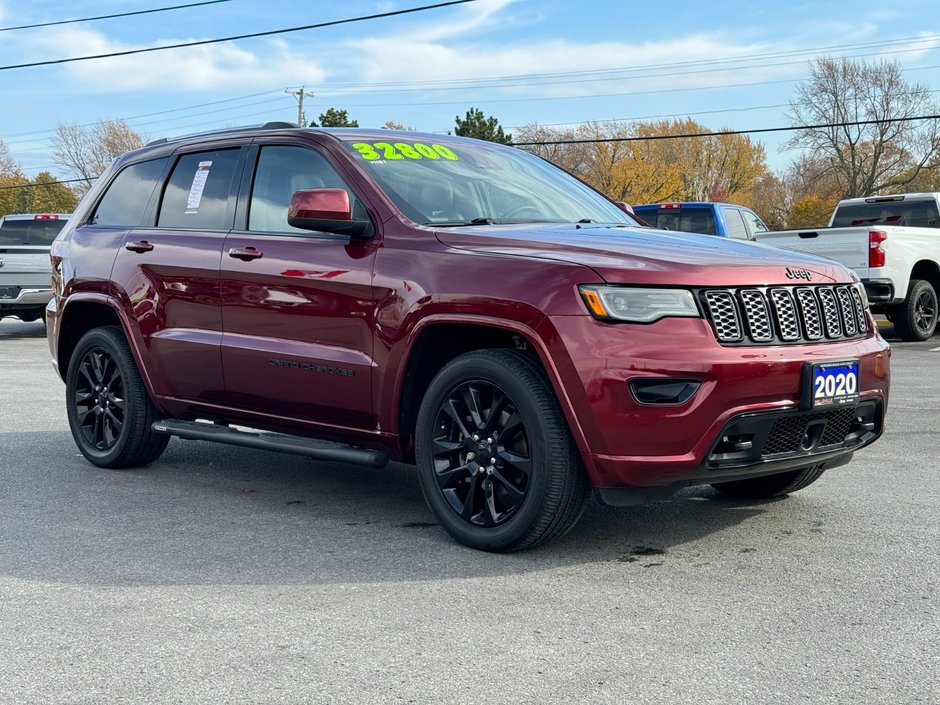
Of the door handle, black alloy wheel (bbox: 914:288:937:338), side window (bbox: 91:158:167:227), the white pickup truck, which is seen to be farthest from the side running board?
black alloy wheel (bbox: 914:288:937:338)

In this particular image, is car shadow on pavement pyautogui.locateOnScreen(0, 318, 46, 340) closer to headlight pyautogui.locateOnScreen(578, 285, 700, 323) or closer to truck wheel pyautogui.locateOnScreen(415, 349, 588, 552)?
truck wheel pyautogui.locateOnScreen(415, 349, 588, 552)

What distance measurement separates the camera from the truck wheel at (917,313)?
48.7 ft

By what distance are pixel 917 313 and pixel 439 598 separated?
12.6 metres

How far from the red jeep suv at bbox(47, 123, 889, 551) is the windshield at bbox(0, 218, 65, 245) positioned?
1338cm

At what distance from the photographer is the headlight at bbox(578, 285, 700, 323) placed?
13.6ft

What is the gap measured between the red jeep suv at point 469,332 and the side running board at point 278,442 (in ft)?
0.05

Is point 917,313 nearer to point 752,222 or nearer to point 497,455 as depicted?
point 752,222

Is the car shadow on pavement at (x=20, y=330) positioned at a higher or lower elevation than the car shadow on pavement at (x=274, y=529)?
lower

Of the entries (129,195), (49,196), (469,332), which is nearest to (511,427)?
(469,332)

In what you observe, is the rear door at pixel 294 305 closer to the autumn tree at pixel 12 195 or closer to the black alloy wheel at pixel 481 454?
the black alloy wheel at pixel 481 454

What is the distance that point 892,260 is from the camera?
14328 millimetres

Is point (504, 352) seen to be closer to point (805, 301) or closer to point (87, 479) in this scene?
point (805, 301)

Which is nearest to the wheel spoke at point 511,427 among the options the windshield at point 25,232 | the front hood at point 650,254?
the front hood at point 650,254

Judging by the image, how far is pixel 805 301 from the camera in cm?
452
